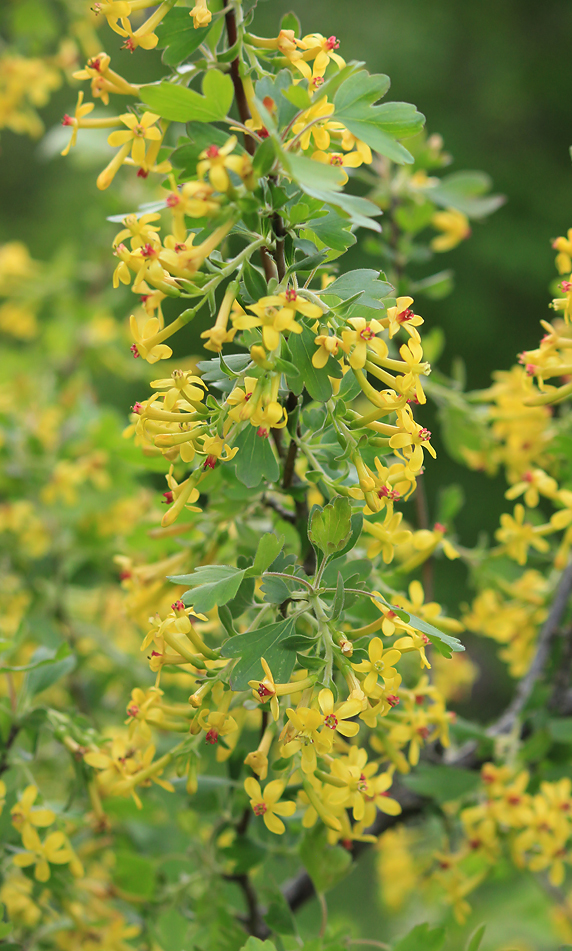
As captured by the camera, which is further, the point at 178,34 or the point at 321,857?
the point at 321,857

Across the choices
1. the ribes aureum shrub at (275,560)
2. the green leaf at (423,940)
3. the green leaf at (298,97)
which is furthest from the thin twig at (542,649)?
the green leaf at (298,97)

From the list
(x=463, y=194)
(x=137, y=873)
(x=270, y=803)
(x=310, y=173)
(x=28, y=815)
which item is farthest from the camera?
(x=463, y=194)

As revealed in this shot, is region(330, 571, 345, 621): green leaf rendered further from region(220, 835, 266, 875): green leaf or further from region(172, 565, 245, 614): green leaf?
region(220, 835, 266, 875): green leaf

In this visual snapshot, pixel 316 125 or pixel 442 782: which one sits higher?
pixel 316 125

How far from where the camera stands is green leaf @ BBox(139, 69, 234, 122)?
16.2 inches

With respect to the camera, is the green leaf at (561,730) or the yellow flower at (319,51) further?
the green leaf at (561,730)

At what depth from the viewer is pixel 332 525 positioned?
1.51ft

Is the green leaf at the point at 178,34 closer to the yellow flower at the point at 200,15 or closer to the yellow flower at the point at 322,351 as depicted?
the yellow flower at the point at 200,15

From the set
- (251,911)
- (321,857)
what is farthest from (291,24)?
(251,911)

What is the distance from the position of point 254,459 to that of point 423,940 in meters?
0.40

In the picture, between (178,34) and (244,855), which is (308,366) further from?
(244,855)

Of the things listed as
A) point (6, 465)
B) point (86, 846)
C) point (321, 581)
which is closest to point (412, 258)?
point (321, 581)

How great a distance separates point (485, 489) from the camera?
286cm

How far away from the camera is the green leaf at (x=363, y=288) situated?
46 cm
